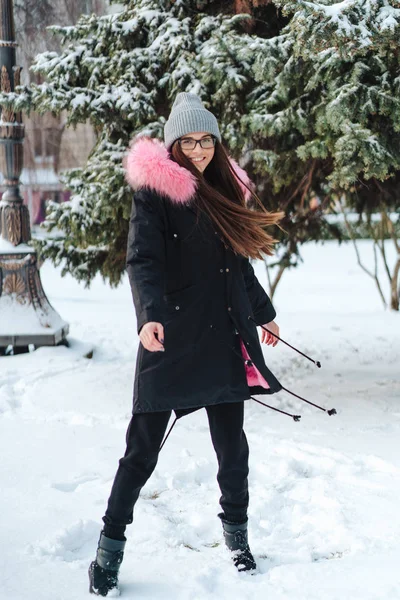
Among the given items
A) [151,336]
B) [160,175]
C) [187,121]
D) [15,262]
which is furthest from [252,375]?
[15,262]

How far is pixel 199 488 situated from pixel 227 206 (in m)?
1.62

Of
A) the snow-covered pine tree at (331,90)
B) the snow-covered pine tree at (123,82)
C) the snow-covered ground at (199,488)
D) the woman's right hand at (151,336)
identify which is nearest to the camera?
the woman's right hand at (151,336)

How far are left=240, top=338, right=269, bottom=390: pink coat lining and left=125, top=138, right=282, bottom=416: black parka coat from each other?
0.07ft

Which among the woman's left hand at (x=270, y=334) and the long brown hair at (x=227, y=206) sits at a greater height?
the long brown hair at (x=227, y=206)

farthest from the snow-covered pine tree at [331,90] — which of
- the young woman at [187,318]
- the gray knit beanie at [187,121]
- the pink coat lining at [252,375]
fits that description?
the pink coat lining at [252,375]

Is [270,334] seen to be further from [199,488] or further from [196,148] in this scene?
[199,488]

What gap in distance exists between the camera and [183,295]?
9.18 ft

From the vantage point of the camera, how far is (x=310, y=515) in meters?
3.50

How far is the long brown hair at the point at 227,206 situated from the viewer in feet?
9.54

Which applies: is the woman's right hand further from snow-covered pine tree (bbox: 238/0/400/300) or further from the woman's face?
snow-covered pine tree (bbox: 238/0/400/300)

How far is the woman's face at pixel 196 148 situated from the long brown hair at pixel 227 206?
2 cm

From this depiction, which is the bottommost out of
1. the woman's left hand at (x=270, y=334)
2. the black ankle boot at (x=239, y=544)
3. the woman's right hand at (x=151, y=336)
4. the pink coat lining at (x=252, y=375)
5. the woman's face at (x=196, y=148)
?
the black ankle boot at (x=239, y=544)

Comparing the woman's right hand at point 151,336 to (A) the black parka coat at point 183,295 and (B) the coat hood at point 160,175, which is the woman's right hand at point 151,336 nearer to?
(A) the black parka coat at point 183,295

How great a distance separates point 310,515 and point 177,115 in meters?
1.89
